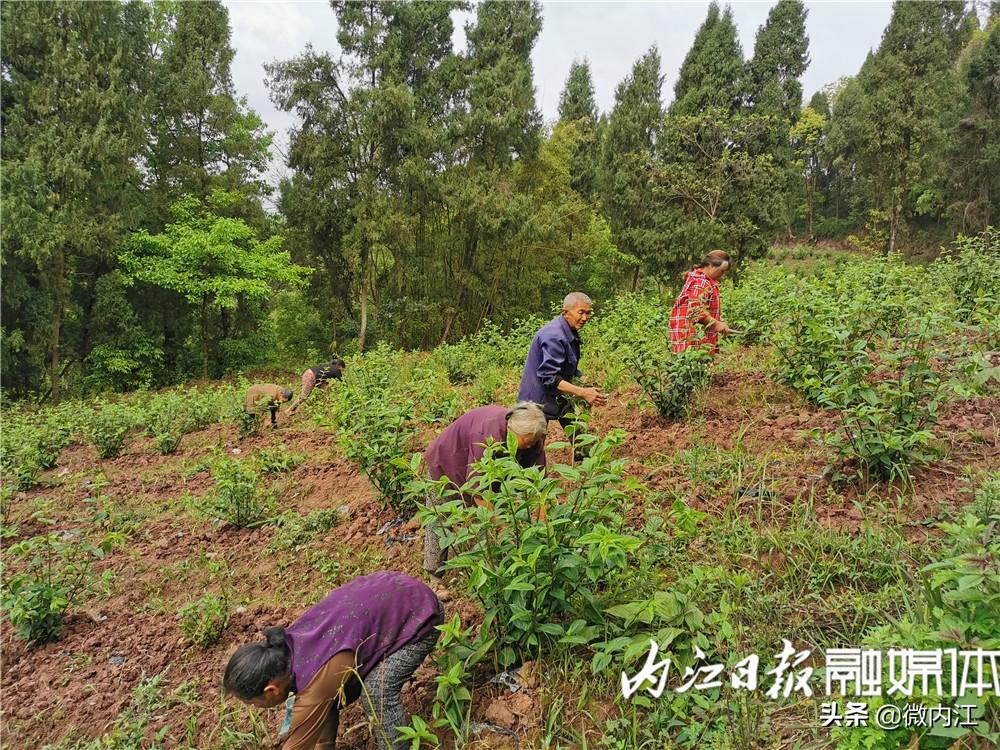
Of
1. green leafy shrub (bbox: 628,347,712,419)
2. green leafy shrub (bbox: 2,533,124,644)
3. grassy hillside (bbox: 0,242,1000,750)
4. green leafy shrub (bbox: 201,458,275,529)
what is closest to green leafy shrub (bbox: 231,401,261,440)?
grassy hillside (bbox: 0,242,1000,750)

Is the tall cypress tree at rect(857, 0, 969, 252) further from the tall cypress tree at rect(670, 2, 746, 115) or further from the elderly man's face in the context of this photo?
the elderly man's face

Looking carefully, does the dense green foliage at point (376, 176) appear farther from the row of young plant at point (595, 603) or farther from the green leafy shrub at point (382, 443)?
the row of young plant at point (595, 603)

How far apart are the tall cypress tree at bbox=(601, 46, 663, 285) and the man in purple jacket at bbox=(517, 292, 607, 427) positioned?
49.2 ft

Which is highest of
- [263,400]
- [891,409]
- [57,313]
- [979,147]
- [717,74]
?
[717,74]

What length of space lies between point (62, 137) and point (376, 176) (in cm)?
717

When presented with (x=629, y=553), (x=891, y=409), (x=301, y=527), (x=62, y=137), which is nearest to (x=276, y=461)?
(x=301, y=527)

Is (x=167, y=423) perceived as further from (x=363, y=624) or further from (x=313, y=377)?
(x=363, y=624)

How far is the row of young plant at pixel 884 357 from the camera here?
2.86 metres

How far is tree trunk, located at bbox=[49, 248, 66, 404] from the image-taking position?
12.9 metres

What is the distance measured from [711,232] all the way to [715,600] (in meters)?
15.2

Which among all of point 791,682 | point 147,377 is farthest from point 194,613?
point 147,377

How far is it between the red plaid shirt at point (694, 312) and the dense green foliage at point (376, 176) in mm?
11727

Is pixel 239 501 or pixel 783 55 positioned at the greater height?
pixel 783 55

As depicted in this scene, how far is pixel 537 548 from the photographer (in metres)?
2.00
